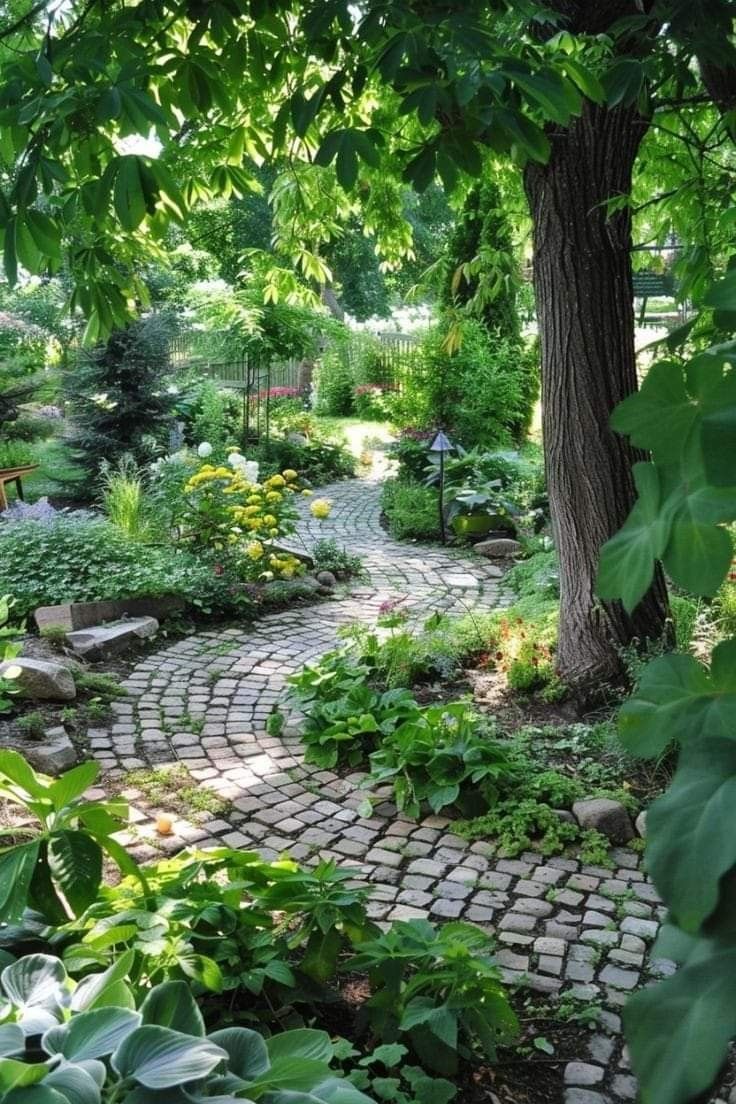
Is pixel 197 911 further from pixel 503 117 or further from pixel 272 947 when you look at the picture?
pixel 503 117

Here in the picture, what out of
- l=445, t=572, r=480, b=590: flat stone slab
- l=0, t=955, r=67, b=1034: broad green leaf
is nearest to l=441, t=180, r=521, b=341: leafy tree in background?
l=445, t=572, r=480, b=590: flat stone slab

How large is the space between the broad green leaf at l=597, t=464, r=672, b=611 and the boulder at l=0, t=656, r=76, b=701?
4965mm

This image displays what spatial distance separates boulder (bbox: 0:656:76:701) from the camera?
5125 mm

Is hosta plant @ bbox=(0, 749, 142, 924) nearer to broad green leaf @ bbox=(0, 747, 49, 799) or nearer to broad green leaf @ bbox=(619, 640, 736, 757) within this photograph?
broad green leaf @ bbox=(0, 747, 49, 799)

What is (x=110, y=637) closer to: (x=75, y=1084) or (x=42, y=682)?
(x=42, y=682)

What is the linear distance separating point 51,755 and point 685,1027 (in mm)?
4429

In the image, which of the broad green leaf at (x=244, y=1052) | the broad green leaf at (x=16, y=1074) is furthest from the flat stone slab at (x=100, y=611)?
the broad green leaf at (x=16, y=1074)

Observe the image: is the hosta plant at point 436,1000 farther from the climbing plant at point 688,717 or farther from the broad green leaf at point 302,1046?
the climbing plant at point 688,717

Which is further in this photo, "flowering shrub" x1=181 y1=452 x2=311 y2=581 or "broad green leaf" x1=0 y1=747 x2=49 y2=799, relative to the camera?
"flowering shrub" x1=181 y1=452 x2=311 y2=581

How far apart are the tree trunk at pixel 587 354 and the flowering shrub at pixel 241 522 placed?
3176 millimetres

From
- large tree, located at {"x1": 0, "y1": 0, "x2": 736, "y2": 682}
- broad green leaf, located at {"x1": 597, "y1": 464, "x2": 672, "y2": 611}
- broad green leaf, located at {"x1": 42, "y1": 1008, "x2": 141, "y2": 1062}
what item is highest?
large tree, located at {"x1": 0, "y1": 0, "x2": 736, "y2": 682}

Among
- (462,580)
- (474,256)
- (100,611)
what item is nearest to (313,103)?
(100,611)

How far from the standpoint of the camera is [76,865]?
1792mm

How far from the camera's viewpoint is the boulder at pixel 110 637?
20.0 feet
